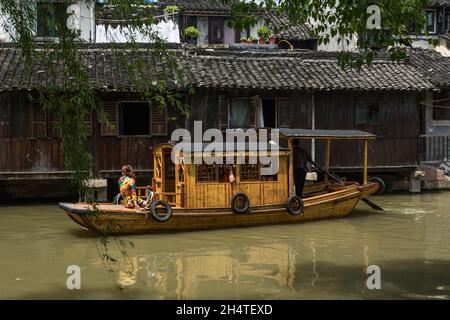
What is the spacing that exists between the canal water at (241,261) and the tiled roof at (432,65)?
678 cm

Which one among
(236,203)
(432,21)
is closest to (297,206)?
(236,203)

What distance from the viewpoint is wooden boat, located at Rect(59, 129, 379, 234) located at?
12.3 meters

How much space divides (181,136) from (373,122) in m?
6.47

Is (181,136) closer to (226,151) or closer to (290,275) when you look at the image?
(226,151)

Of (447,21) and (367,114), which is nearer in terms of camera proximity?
(367,114)

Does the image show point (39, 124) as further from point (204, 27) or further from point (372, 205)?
point (204, 27)

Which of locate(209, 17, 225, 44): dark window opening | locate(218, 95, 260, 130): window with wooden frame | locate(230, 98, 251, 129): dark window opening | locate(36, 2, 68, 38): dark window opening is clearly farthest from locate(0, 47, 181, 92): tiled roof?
locate(209, 17, 225, 44): dark window opening

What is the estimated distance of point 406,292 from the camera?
785cm

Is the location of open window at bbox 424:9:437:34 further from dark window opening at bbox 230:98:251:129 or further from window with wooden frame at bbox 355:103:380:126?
dark window opening at bbox 230:98:251:129

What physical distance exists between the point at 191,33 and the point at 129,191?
13249 millimetres

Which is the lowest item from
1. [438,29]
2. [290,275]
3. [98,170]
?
[290,275]

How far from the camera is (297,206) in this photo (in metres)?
13.8

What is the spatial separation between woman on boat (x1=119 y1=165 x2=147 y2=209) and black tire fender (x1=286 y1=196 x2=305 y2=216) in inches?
132
